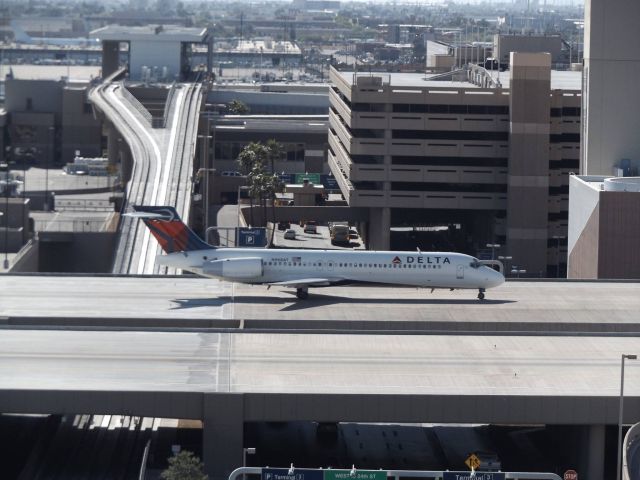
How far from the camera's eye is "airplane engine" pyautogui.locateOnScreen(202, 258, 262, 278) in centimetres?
8825

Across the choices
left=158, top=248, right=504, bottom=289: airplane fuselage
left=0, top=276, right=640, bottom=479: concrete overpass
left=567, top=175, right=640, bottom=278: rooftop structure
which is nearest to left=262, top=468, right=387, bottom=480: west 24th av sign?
left=0, top=276, right=640, bottom=479: concrete overpass

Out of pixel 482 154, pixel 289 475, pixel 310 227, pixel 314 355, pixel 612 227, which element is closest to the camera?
pixel 289 475

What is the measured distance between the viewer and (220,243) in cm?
13662

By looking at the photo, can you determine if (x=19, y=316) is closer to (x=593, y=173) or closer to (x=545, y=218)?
(x=593, y=173)

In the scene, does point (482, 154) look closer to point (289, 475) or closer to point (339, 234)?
point (339, 234)

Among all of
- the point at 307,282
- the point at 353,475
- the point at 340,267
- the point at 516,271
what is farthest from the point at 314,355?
the point at 516,271

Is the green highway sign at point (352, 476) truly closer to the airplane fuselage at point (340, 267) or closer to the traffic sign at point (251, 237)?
the airplane fuselage at point (340, 267)

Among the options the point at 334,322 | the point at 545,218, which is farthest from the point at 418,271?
the point at 545,218

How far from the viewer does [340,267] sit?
89.1 metres

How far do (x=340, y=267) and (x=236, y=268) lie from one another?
5.83m

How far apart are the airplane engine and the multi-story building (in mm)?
46448

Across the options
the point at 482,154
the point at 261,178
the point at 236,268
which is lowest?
the point at 236,268

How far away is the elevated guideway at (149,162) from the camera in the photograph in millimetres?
122000

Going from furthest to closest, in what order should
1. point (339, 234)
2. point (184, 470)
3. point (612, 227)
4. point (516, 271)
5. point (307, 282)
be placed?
1. point (339, 234)
2. point (516, 271)
3. point (612, 227)
4. point (307, 282)
5. point (184, 470)
